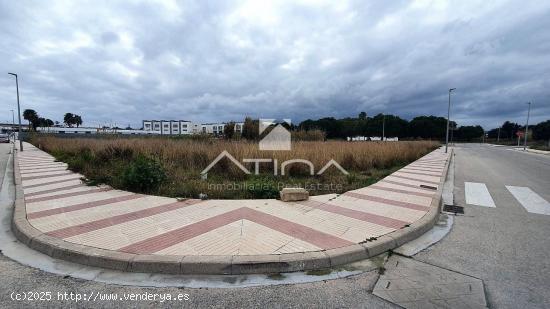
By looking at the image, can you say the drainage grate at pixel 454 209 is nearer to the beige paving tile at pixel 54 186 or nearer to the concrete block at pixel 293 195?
the concrete block at pixel 293 195

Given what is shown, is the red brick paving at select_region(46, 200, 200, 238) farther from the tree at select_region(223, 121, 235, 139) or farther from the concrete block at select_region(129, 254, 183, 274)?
the tree at select_region(223, 121, 235, 139)

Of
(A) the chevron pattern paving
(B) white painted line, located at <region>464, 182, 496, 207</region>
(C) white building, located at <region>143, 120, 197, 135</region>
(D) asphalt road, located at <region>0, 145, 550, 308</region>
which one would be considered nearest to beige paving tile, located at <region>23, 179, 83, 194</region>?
(A) the chevron pattern paving

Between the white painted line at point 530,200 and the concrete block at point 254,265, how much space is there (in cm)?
588

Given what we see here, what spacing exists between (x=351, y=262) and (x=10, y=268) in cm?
408

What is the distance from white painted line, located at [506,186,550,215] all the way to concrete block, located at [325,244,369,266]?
4.74 meters

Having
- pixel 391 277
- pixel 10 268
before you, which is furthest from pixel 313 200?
pixel 10 268

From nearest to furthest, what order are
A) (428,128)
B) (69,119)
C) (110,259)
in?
(110,259) < (428,128) < (69,119)

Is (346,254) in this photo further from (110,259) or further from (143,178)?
(143,178)

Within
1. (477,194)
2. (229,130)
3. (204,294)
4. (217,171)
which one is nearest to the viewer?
(204,294)

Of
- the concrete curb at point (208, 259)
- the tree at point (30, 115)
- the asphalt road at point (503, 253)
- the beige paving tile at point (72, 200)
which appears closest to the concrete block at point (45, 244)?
the concrete curb at point (208, 259)

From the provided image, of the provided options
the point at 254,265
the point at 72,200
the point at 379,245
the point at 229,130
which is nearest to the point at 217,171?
the point at 72,200

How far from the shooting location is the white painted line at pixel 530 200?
210 inches

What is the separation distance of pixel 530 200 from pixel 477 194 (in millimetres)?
1012

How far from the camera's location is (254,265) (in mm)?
2863
